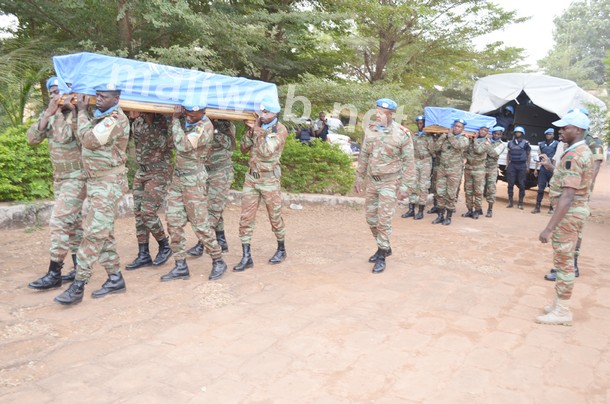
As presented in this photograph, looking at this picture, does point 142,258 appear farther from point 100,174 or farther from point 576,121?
point 576,121

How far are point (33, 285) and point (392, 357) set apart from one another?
10.2ft

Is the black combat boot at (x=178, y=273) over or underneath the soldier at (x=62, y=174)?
underneath

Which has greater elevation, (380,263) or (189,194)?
(189,194)

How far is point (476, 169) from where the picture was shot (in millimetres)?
8617

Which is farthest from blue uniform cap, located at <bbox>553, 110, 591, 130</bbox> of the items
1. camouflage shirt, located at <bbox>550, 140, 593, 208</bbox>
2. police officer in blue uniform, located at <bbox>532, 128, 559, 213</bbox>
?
police officer in blue uniform, located at <bbox>532, 128, 559, 213</bbox>

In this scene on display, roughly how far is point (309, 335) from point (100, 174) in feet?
7.03

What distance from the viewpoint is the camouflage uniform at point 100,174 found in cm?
378

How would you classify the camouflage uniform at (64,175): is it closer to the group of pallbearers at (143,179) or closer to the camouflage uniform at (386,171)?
the group of pallbearers at (143,179)

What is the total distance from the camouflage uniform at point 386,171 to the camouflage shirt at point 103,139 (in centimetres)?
260

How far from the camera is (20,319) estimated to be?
11.7 feet

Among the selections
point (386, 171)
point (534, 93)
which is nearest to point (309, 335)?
point (386, 171)

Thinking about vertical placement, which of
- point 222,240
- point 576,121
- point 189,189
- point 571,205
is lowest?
point 222,240


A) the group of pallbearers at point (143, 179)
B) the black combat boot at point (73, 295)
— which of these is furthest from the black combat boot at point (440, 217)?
the black combat boot at point (73, 295)

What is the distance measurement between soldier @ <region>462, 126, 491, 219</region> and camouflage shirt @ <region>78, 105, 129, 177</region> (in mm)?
6399
